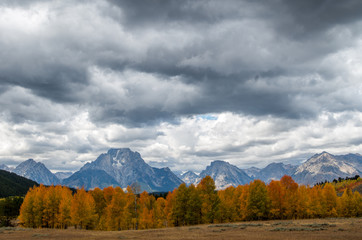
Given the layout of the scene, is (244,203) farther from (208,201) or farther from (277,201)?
(208,201)

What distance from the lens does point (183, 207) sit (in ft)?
242

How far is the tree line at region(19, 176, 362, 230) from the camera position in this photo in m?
73.0

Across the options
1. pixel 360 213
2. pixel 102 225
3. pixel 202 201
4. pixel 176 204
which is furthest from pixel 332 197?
pixel 102 225

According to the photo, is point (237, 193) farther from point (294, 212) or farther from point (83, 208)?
point (83, 208)

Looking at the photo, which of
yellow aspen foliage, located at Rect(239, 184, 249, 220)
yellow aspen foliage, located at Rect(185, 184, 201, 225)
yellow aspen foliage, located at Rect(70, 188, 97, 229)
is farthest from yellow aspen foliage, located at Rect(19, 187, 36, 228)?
yellow aspen foliage, located at Rect(239, 184, 249, 220)

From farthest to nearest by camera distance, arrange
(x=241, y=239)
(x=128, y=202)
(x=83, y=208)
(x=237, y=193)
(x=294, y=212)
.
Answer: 1. (x=237, y=193)
2. (x=294, y=212)
3. (x=128, y=202)
4. (x=83, y=208)
5. (x=241, y=239)

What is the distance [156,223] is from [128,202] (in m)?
16.3

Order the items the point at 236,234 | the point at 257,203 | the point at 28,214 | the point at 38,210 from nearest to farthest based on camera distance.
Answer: the point at 236,234 < the point at 28,214 < the point at 38,210 < the point at 257,203

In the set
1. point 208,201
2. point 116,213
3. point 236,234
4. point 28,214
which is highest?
point 208,201

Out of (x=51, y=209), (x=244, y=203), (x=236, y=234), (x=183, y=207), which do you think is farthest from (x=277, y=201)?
(x=51, y=209)

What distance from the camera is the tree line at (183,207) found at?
7300 centimetres

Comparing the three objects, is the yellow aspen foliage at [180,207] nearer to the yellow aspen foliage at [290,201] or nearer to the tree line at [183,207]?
the tree line at [183,207]

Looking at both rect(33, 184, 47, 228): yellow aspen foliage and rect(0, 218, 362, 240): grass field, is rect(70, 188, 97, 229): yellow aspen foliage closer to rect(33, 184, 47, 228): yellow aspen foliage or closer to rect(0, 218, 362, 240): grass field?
rect(33, 184, 47, 228): yellow aspen foliage

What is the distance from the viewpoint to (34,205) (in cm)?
7531
